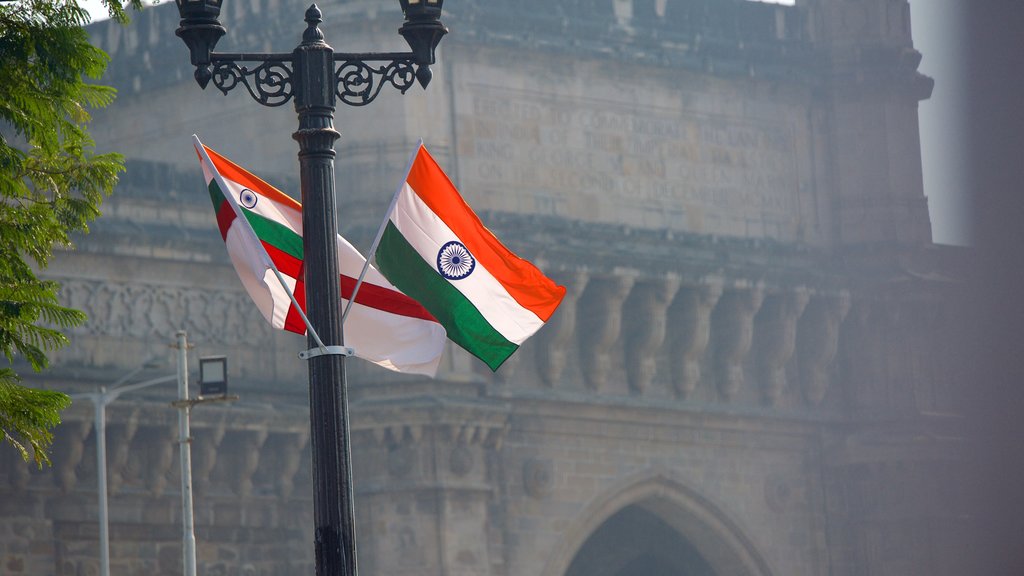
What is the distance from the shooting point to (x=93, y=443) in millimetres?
35719

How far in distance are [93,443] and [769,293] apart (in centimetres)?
1304

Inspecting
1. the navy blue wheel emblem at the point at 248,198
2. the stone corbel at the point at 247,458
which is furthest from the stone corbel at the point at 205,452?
the navy blue wheel emblem at the point at 248,198

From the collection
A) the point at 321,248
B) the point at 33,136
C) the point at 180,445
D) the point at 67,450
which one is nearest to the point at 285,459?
the point at 67,450

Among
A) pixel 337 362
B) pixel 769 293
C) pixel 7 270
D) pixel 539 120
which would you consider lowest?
pixel 337 362

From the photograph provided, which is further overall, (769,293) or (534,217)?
(769,293)

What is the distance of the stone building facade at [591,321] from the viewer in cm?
3700

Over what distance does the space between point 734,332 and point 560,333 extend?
4.01 meters

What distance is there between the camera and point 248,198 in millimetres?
16875

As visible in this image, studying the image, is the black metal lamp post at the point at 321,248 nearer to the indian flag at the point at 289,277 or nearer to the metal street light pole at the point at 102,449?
the indian flag at the point at 289,277

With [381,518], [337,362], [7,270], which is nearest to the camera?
[337,362]

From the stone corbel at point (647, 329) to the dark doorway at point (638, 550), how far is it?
7.92 feet

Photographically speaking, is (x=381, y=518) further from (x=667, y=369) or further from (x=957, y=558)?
(x=957, y=558)

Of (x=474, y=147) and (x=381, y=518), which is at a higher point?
(x=474, y=147)

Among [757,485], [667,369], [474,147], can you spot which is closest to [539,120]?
[474,147]
